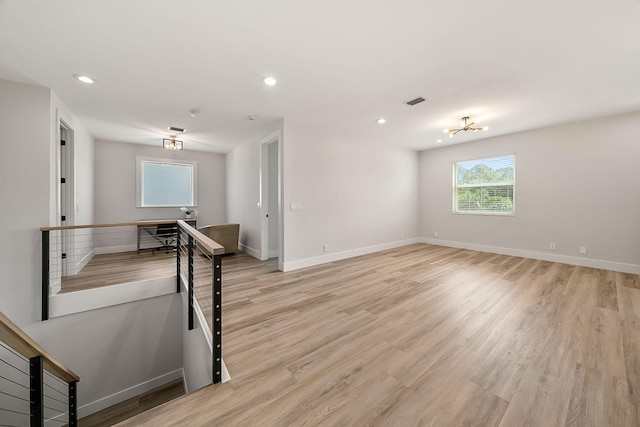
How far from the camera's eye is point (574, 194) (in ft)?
14.0

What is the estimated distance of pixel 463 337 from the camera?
208cm

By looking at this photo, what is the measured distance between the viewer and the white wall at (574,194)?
3.81 meters

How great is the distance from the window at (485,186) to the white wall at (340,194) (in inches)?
46.9

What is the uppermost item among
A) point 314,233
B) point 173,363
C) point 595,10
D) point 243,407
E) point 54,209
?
point 595,10

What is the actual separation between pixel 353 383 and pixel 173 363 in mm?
3341

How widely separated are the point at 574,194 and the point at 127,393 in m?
8.05

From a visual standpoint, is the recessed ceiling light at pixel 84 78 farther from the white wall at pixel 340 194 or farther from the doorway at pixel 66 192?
the white wall at pixel 340 194

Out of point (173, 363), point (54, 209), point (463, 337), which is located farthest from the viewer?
point (173, 363)

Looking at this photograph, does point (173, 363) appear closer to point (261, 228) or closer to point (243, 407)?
point (261, 228)

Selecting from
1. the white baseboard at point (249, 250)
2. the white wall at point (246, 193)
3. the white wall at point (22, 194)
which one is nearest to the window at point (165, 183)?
the white wall at point (246, 193)

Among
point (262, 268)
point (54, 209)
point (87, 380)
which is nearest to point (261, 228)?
point (262, 268)

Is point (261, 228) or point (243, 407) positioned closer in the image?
point (243, 407)

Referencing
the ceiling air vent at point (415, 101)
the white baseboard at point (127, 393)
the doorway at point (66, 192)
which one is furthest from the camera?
the doorway at point (66, 192)

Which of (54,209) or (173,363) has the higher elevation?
(54,209)
